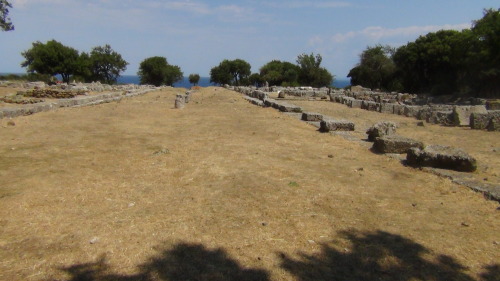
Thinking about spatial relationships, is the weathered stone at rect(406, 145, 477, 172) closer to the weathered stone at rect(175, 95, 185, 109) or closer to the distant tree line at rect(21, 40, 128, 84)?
the weathered stone at rect(175, 95, 185, 109)

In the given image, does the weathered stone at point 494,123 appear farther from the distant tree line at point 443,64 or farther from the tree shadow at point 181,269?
the distant tree line at point 443,64

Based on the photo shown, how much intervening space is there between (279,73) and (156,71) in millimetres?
25672

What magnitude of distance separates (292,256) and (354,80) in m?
64.0

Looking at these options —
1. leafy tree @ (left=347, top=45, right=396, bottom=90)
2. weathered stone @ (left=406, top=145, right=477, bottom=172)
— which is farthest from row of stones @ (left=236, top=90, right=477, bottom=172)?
leafy tree @ (left=347, top=45, right=396, bottom=90)

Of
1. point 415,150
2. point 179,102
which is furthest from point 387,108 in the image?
point 415,150

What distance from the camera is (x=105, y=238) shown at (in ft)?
13.7

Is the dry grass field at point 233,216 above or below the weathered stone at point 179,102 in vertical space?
below

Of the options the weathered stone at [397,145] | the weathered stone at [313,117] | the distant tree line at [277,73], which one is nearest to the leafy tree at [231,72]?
the distant tree line at [277,73]

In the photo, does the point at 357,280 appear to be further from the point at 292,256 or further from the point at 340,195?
the point at 340,195

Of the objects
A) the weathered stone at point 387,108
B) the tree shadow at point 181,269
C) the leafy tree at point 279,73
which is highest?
the leafy tree at point 279,73

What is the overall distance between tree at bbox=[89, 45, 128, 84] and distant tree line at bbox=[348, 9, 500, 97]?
43581 mm

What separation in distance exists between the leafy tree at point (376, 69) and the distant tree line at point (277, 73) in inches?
276

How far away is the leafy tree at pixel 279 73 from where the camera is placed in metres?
73.4

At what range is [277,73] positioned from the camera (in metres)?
73.9
